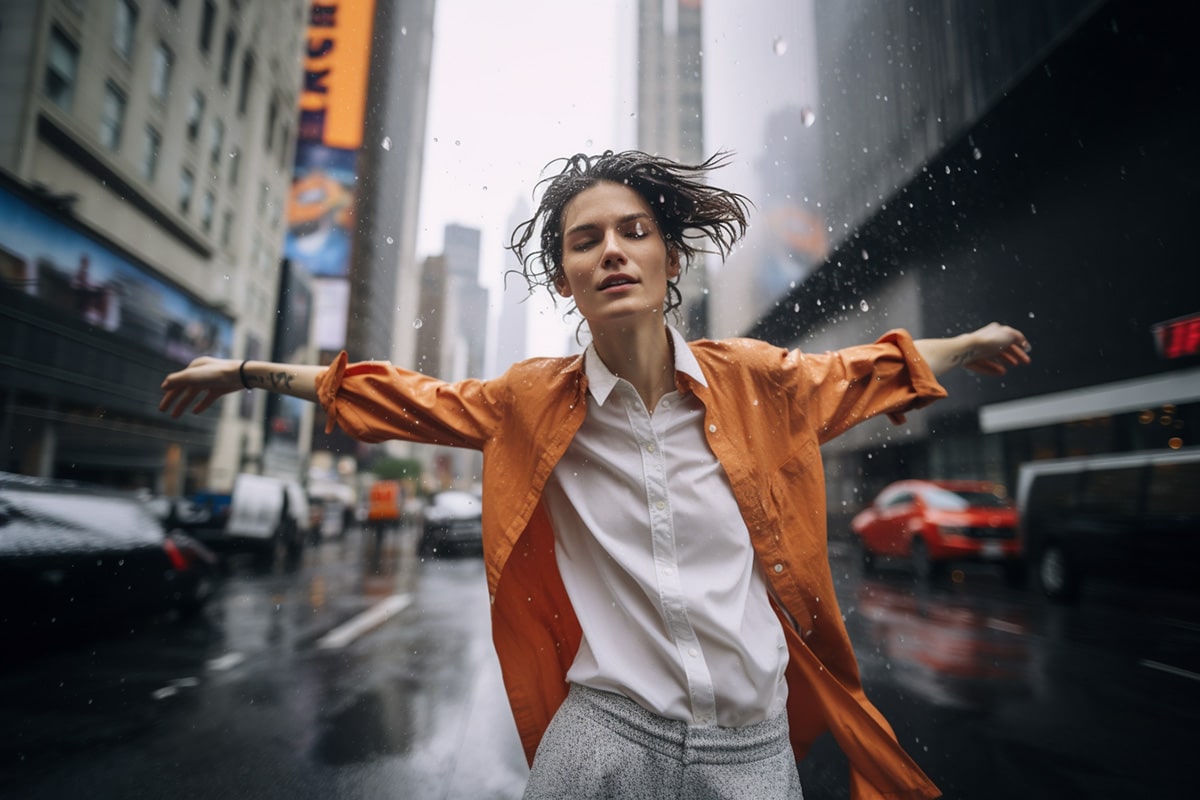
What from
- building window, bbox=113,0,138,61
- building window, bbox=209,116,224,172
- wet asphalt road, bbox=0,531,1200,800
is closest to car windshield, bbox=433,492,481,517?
wet asphalt road, bbox=0,531,1200,800

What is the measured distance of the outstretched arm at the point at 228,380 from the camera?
64.2 inches

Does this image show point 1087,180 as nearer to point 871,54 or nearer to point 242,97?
point 871,54

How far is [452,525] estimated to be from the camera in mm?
13406

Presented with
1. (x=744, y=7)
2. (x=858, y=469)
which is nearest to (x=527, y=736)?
(x=744, y=7)

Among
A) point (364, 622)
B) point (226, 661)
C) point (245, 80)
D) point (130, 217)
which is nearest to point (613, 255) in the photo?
point (226, 661)

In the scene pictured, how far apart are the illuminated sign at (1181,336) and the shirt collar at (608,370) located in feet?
29.8

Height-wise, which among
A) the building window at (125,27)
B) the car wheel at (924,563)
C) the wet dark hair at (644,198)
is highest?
the building window at (125,27)

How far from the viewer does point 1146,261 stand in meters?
9.49

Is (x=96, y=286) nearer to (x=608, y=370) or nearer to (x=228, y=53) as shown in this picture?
(x=228, y=53)

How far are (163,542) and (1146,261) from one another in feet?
42.2

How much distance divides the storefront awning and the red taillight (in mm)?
13547

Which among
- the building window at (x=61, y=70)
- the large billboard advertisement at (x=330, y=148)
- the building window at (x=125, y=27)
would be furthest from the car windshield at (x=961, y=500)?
the large billboard advertisement at (x=330, y=148)

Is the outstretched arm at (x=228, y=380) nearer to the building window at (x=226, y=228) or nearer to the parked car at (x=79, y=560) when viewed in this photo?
the parked car at (x=79, y=560)

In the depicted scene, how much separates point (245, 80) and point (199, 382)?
2711 centimetres
